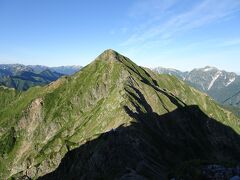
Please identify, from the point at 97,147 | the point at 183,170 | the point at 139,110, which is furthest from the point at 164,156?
the point at 183,170

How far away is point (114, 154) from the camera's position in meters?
130

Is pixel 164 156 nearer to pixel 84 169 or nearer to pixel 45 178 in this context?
pixel 84 169

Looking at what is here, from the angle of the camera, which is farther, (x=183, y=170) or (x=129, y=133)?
(x=129, y=133)

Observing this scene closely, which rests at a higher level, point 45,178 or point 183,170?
point 183,170

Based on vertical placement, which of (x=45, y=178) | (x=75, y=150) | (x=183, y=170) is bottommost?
(x=45, y=178)

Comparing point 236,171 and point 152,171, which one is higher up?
point 236,171

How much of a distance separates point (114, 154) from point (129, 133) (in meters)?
16.3

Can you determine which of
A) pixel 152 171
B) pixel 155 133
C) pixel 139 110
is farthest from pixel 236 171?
pixel 139 110

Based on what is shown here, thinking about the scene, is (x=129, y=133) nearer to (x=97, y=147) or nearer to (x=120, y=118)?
(x=97, y=147)

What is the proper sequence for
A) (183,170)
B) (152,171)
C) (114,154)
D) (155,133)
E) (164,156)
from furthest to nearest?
(155,133), (164,156), (114,154), (152,171), (183,170)

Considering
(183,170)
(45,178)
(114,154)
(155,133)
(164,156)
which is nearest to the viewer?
(183,170)

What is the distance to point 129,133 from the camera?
14312cm

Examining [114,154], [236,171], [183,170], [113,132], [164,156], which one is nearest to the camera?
[236,171]

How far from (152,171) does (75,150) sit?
3390 inches
